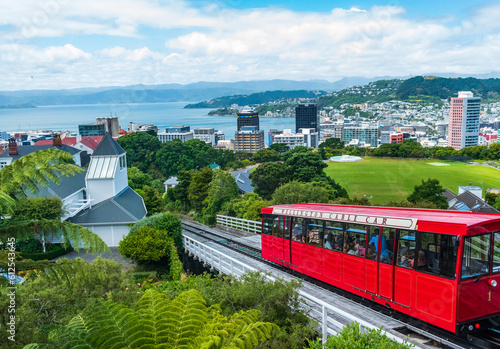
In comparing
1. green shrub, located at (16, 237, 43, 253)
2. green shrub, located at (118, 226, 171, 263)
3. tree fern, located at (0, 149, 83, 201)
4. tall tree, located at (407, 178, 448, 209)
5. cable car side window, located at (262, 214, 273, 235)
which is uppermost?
tree fern, located at (0, 149, 83, 201)

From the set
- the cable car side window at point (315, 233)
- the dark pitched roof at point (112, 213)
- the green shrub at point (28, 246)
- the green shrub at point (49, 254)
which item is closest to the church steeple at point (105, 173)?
the dark pitched roof at point (112, 213)

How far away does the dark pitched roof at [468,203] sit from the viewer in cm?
3193

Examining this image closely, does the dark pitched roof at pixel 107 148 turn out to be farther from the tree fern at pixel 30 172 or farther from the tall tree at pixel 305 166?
the tree fern at pixel 30 172

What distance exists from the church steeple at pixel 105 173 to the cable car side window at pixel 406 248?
22.5 metres

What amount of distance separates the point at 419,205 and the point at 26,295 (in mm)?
19969

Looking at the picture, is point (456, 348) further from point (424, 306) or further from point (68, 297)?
point (68, 297)

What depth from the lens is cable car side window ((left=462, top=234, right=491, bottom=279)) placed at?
7.43 m

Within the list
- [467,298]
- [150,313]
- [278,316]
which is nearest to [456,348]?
[467,298]

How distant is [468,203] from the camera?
115 ft

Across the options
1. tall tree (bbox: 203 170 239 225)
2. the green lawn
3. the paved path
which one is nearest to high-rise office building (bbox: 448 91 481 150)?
the green lawn

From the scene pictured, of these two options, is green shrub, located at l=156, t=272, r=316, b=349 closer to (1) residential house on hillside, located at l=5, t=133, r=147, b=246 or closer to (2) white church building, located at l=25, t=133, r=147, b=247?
(2) white church building, located at l=25, t=133, r=147, b=247

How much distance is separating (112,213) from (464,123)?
604ft

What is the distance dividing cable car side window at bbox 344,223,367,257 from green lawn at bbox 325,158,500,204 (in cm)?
3846

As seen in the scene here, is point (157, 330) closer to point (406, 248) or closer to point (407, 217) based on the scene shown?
point (406, 248)
